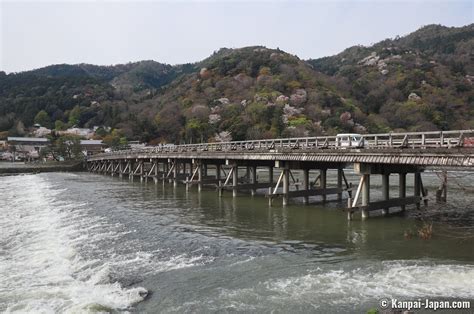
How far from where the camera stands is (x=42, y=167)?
244 feet

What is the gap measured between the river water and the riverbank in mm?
53558

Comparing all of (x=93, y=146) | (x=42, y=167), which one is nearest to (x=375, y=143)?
(x=42, y=167)

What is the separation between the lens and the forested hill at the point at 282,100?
83938mm

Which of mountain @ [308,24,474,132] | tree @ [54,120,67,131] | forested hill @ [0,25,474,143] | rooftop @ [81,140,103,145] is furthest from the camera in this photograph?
tree @ [54,120,67,131]

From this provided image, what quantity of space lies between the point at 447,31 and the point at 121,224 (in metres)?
165

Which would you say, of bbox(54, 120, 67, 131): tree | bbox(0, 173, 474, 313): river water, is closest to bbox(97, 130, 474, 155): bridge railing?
bbox(0, 173, 474, 313): river water

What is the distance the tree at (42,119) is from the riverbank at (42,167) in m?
59.3

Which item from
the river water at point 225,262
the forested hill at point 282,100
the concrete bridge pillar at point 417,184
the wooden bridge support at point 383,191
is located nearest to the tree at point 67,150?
the forested hill at point 282,100

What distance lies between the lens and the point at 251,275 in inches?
448

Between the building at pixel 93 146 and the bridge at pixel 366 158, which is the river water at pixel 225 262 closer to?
the bridge at pixel 366 158

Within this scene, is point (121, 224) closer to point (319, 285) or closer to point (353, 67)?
point (319, 285)

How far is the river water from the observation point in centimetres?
948

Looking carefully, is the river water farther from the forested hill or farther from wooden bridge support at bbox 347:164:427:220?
the forested hill

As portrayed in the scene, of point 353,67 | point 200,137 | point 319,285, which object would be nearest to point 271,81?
point 200,137
